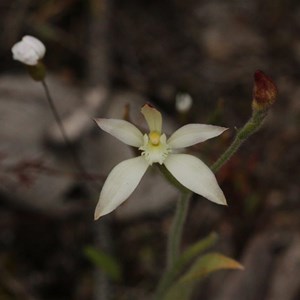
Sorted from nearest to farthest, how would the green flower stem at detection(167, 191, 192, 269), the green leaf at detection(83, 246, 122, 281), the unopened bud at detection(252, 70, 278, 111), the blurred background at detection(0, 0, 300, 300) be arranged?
the unopened bud at detection(252, 70, 278, 111) → the green flower stem at detection(167, 191, 192, 269) → the green leaf at detection(83, 246, 122, 281) → the blurred background at detection(0, 0, 300, 300)

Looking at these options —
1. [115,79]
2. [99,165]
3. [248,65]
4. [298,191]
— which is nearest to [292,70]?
[248,65]

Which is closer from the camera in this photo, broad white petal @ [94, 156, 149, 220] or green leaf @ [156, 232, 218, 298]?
broad white petal @ [94, 156, 149, 220]

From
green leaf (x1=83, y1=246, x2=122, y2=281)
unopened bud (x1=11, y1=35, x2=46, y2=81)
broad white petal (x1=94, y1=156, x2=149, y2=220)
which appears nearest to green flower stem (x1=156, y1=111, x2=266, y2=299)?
broad white petal (x1=94, y1=156, x2=149, y2=220)

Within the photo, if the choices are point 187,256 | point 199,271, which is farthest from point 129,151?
point 199,271

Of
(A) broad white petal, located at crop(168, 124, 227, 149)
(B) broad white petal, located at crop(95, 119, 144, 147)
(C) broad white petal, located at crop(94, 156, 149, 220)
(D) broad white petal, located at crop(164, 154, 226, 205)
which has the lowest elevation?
(C) broad white petal, located at crop(94, 156, 149, 220)

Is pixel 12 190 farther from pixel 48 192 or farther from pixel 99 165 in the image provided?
pixel 99 165

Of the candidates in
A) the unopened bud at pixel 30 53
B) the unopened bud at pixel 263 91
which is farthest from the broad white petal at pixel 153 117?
the unopened bud at pixel 30 53

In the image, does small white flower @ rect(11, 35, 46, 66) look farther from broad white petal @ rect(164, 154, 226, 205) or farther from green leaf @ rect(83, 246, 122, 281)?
green leaf @ rect(83, 246, 122, 281)
